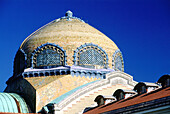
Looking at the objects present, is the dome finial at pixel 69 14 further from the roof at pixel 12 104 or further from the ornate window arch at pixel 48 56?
the roof at pixel 12 104

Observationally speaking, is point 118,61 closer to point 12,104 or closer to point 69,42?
point 69,42

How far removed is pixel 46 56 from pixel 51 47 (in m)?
0.95

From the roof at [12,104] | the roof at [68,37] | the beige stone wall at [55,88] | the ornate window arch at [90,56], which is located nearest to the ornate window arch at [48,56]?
the roof at [68,37]

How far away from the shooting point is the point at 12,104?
29.8 m

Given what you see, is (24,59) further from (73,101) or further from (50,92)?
(73,101)

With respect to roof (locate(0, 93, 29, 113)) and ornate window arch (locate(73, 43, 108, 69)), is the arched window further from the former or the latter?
ornate window arch (locate(73, 43, 108, 69))

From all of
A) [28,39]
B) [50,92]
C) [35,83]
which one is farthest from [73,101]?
[28,39]

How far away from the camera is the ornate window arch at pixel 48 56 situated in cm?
3309

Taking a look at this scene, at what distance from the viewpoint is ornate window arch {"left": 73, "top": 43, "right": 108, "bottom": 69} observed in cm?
3322

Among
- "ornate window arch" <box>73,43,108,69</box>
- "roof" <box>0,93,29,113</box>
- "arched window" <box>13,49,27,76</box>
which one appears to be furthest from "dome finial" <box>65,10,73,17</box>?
"roof" <box>0,93,29,113</box>

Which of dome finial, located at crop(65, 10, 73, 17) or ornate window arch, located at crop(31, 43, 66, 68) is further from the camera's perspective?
dome finial, located at crop(65, 10, 73, 17)

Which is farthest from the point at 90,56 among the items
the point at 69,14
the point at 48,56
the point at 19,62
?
the point at 69,14

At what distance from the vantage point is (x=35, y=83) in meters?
31.6

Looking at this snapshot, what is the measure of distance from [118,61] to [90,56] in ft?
11.1
